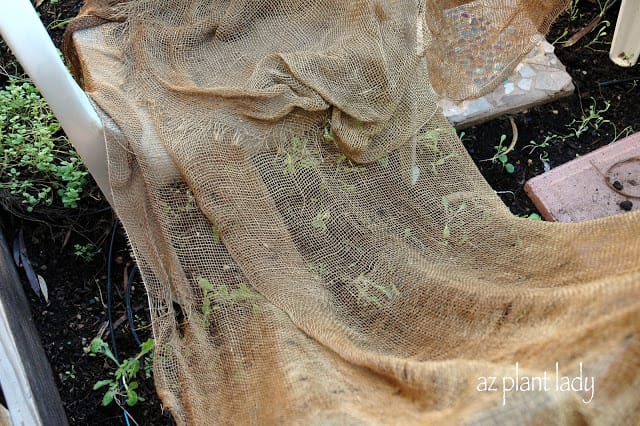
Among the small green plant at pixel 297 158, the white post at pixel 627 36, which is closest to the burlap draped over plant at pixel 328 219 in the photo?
the small green plant at pixel 297 158

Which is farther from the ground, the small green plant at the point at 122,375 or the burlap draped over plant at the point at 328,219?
the burlap draped over plant at the point at 328,219

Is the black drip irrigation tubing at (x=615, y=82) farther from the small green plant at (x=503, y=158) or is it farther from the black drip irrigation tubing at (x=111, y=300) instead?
the black drip irrigation tubing at (x=111, y=300)

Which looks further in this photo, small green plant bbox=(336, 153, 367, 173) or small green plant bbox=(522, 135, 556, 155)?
small green plant bbox=(522, 135, 556, 155)

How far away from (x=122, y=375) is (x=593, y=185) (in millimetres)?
1543

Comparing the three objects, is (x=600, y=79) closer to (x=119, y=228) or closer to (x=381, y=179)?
(x=381, y=179)

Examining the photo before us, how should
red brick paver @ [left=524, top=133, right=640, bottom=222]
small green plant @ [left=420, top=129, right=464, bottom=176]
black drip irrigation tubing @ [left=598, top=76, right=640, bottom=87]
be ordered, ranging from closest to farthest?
small green plant @ [left=420, top=129, right=464, bottom=176] < red brick paver @ [left=524, top=133, right=640, bottom=222] < black drip irrigation tubing @ [left=598, top=76, right=640, bottom=87]

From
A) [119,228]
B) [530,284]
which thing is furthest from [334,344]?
[119,228]

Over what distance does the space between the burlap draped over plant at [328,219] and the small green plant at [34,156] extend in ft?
1.62

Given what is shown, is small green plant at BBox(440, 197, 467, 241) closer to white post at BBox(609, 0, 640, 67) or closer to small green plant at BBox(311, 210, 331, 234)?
small green plant at BBox(311, 210, 331, 234)

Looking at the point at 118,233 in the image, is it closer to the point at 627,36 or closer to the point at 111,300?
the point at 111,300

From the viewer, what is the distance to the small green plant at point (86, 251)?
2.07m

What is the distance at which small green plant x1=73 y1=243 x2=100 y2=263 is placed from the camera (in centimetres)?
207

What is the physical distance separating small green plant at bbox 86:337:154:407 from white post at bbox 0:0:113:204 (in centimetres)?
62

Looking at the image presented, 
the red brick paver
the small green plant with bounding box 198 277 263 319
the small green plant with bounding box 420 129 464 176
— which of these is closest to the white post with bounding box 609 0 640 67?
the red brick paver
